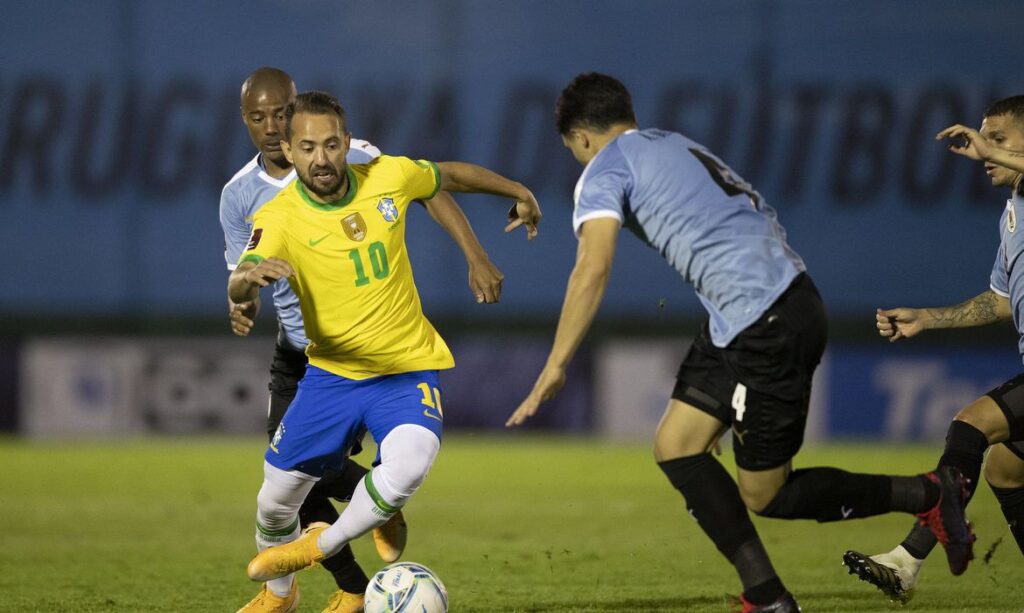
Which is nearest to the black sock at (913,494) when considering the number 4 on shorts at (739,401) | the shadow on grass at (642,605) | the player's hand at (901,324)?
the number 4 on shorts at (739,401)

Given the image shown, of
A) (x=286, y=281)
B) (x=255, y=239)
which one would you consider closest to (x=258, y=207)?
(x=286, y=281)

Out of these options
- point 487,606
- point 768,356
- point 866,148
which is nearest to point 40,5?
point 866,148

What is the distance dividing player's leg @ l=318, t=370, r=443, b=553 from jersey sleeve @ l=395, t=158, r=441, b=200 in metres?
0.84

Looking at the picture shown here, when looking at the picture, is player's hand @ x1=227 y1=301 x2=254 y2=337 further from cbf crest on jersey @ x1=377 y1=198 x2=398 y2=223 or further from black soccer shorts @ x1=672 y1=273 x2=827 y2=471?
black soccer shorts @ x1=672 y1=273 x2=827 y2=471

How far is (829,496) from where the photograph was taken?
201 inches

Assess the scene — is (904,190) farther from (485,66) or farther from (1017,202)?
(1017,202)

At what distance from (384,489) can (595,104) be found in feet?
5.32

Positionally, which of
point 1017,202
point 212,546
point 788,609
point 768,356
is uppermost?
point 1017,202

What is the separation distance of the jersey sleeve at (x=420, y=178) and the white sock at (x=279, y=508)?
124cm

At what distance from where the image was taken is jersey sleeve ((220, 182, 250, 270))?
20.7 ft

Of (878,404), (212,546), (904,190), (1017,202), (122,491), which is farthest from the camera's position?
(904,190)

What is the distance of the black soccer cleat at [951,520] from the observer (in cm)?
524

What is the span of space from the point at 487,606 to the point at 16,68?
12.2 meters

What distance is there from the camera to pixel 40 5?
16469 mm
